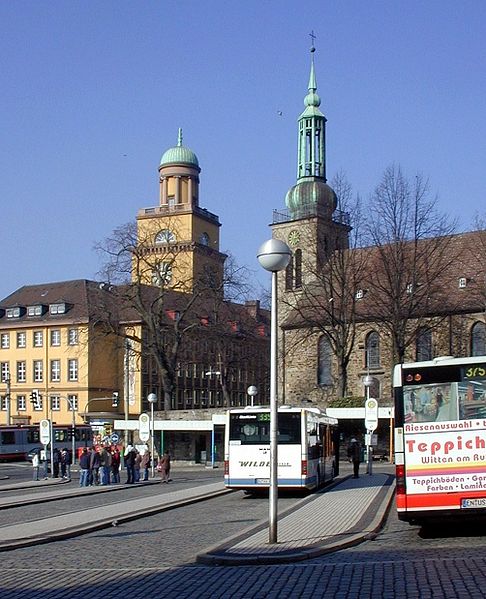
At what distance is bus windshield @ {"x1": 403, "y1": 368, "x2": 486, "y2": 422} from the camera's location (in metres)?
16.2

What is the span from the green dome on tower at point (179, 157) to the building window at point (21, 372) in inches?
1177

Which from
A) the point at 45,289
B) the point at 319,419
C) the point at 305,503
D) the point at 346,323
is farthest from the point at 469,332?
the point at 45,289

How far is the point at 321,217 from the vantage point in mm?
75875

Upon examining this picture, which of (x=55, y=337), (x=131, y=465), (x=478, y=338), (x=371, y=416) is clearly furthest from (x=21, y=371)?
(x=371, y=416)

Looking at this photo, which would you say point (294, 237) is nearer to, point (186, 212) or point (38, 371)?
point (38, 371)

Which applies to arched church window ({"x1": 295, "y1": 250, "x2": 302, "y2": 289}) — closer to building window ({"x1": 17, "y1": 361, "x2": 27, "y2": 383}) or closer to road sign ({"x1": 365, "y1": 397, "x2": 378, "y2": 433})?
building window ({"x1": 17, "y1": 361, "x2": 27, "y2": 383})

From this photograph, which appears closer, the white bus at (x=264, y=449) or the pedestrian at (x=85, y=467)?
the white bus at (x=264, y=449)

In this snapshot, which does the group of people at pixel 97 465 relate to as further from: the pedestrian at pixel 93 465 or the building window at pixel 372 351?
the building window at pixel 372 351

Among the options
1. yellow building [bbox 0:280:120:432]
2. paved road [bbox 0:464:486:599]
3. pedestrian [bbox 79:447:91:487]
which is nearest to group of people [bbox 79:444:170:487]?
pedestrian [bbox 79:447:91:487]

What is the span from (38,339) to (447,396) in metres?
81.1

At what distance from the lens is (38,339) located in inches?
3708

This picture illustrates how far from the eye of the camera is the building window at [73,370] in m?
90.1

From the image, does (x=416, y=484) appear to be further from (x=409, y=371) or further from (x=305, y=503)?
(x=305, y=503)

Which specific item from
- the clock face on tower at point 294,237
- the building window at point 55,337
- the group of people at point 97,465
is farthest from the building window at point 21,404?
the group of people at point 97,465
